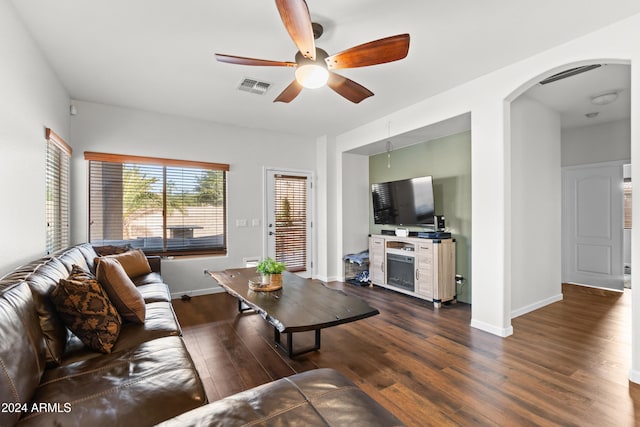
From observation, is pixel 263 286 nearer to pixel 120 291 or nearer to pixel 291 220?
pixel 120 291

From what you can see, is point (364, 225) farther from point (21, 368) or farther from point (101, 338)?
point (21, 368)

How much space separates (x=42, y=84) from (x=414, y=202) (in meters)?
4.38

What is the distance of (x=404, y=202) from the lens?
4.64 m

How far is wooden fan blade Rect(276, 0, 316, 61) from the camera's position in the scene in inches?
64.2

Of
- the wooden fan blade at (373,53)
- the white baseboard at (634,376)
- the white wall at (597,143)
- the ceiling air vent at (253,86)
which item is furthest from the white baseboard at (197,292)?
the white wall at (597,143)

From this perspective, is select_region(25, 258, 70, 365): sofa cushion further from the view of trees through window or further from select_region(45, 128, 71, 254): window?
the view of trees through window

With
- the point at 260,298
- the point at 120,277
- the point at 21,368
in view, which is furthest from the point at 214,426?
the point at 260,298

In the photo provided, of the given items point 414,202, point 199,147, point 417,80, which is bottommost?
point 414,202

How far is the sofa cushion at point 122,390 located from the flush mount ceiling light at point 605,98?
4.90m

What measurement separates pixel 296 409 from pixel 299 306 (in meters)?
1.32

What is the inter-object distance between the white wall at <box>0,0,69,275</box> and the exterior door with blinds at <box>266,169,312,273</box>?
2.95 metres

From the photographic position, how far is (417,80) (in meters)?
3.25

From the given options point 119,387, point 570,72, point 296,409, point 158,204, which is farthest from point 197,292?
point 570,72

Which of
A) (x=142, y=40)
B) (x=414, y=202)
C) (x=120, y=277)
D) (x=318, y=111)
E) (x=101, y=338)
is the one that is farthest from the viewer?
(x=414, y=202)
